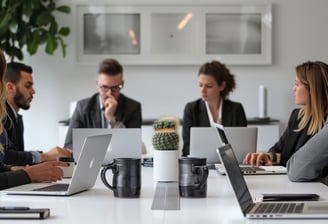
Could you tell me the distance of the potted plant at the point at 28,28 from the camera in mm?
5254

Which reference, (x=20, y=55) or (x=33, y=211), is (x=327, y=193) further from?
(x=20, y=55)

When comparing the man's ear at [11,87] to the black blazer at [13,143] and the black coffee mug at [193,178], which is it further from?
the black coffee mug at [193,178]

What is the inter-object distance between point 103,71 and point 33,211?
2659 mm

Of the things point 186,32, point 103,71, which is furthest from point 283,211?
point 186,32

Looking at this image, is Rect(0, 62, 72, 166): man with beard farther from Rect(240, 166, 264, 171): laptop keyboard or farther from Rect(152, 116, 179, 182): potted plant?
Rect(240, 166, 264, 171): laptop keyboard

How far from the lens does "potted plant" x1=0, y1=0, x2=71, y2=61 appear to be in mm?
5254

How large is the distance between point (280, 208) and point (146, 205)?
448 mm

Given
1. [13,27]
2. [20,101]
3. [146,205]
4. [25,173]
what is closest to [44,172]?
[25,173]

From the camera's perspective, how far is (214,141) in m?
3.27

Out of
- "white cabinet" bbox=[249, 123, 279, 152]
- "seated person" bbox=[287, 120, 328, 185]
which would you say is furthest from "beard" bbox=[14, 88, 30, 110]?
"white cabinet" bbox=[249, 123, 279, 152]

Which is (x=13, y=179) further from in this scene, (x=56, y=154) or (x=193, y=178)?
(x=56, y=154)

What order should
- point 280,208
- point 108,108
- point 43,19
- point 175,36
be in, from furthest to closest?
point 175,36 < point 43,19 < point 108,108 < point 280,208

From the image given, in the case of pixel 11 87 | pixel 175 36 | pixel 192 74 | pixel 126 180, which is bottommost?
pixel 126 180

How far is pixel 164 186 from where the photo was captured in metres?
2.54
